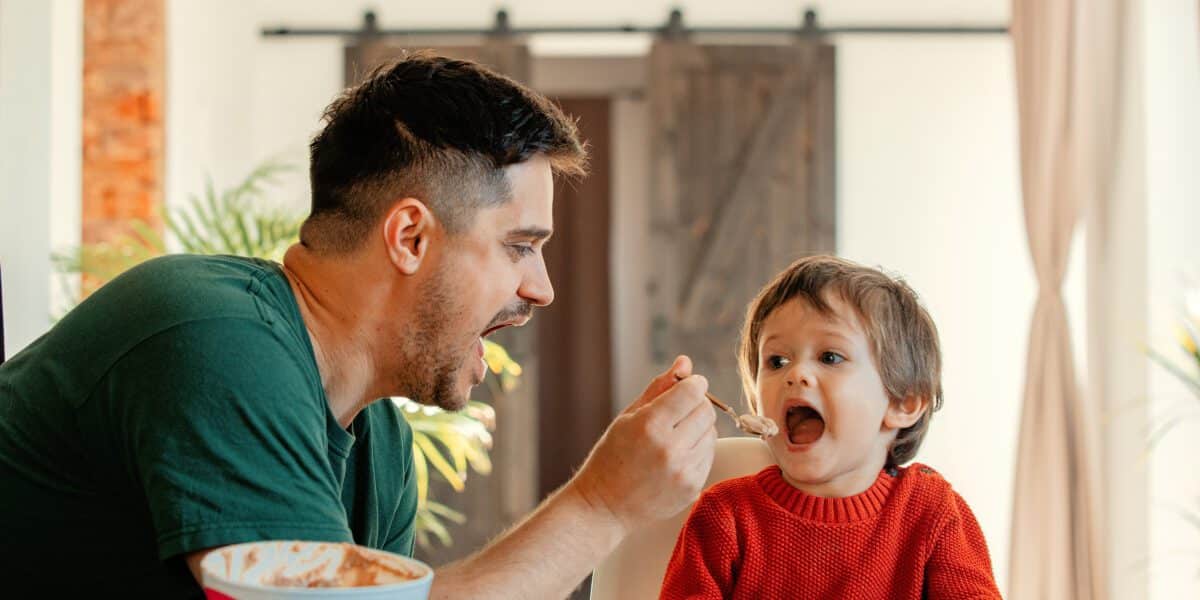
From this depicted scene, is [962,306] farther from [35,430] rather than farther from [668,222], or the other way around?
[35,430]

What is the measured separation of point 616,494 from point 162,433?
0.52 m

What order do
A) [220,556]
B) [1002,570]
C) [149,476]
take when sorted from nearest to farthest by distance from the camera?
[220,556]
[149,476]
[1002,570]

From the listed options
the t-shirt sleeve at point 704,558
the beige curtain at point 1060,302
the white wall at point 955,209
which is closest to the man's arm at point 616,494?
the t-shirt sleeve at point 704,558

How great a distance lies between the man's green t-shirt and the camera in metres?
1.14

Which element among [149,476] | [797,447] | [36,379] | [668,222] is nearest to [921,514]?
Answer: [797,447]

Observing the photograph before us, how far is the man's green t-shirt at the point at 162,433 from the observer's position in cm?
114

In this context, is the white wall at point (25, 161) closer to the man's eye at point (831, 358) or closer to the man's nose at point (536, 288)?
the man's nose at point (536, 288)

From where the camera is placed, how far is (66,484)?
130 cm

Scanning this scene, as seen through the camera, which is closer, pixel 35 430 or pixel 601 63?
pixel 35 430

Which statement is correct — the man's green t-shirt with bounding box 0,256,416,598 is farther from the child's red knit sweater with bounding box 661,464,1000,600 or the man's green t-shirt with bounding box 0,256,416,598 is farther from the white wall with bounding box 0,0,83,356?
the white wall with bounding box 0,0,83,356

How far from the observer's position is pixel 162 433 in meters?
1.14

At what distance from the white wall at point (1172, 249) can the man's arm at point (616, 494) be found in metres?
2.82

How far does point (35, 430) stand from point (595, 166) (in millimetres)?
4563

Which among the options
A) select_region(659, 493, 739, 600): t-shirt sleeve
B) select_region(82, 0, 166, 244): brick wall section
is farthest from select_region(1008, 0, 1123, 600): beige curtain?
select_region(82, 0, 166, 244): brick wall section
